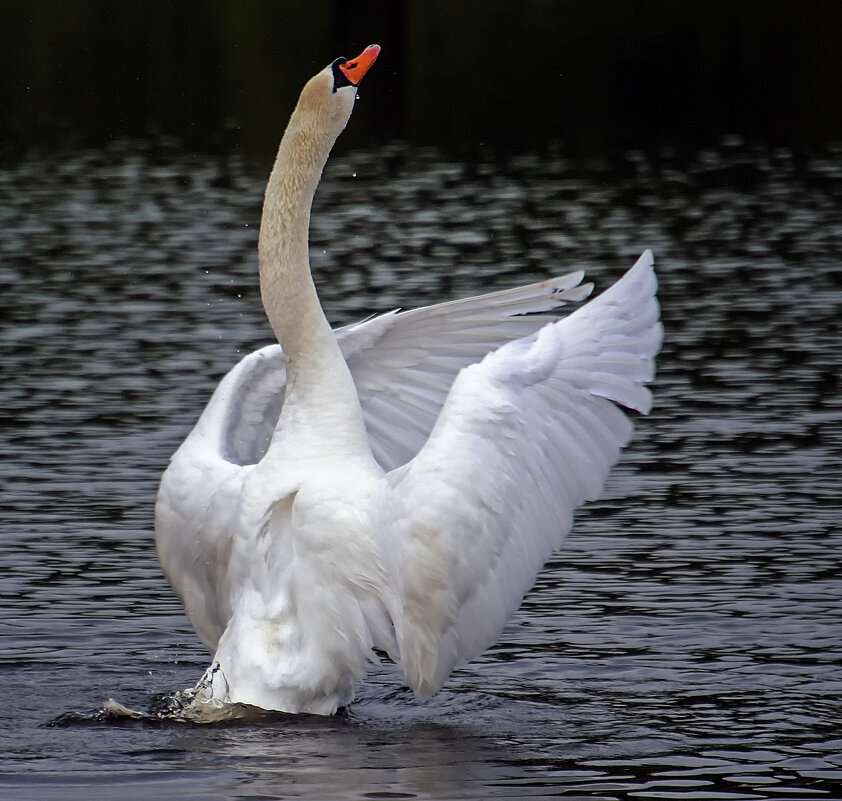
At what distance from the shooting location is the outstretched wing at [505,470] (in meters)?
7.55

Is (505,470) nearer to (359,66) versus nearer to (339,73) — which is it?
(359,66)

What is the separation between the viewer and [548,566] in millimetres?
11211

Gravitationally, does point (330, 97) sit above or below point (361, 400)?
above

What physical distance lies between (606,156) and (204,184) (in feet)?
24.6

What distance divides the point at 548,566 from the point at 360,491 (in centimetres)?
340

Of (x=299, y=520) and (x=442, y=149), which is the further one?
(x=442, y=149)

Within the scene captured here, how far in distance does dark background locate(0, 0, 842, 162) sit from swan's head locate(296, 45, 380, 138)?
84.2 ft

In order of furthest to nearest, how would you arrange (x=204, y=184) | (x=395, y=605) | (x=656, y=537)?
(x=204, y=184), (x=656, y=537), (x=395, y=605)

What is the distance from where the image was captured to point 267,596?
8.26 meters

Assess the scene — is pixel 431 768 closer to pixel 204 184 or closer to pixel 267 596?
pixel 267 596

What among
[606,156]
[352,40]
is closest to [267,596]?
A: [606,156]

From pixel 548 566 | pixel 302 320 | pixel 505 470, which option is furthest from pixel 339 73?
pixel 548 566

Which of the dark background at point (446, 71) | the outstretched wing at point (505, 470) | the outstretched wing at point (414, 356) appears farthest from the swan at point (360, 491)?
the dark background at point (446, 71)

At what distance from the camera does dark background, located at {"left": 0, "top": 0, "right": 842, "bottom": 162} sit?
37.5m
